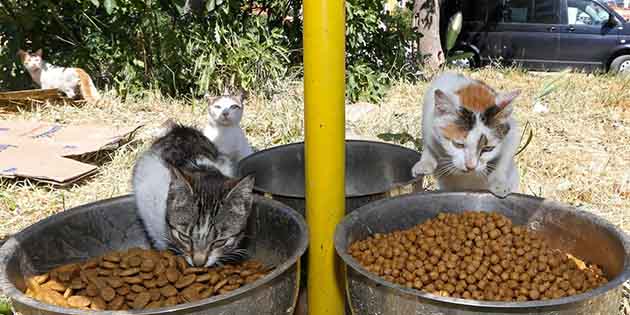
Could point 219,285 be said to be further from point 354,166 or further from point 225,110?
point 225,110

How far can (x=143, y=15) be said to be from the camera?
18.0 feet

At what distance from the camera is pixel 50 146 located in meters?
3.66

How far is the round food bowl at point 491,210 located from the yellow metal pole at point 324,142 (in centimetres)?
9

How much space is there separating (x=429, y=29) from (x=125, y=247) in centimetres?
572

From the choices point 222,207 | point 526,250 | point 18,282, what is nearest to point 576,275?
point 526,250

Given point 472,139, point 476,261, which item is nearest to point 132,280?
point 476,261

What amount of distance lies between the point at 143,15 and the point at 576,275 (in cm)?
498

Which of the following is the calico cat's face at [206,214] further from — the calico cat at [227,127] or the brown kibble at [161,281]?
the calico cat at [227,127]

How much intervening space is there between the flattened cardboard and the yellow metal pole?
6.90 feet

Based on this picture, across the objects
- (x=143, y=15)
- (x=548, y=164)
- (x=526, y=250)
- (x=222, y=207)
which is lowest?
(x=548, y=164)

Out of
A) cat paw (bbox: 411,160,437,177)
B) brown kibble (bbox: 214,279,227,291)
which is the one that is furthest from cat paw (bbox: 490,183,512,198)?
brown kibble (bbox: 214,279,227,291)

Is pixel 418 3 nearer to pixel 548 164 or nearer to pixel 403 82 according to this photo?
pixel 403 82

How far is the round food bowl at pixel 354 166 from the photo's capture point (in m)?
2.55

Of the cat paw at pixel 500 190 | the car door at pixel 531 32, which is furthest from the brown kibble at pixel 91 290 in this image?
the car door at pixel 531 32
